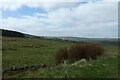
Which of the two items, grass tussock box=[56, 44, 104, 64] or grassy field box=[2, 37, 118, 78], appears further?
grass tussock box=[56, 44, 104, 64]

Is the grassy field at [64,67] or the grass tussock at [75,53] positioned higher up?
the grass tussock at [75,53]

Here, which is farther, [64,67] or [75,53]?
[75,53]

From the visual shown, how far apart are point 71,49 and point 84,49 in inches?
66.3

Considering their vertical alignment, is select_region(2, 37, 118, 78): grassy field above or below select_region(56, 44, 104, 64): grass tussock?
below

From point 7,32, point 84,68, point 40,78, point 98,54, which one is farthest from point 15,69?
point 7,32

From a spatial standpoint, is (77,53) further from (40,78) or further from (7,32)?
(7,32)

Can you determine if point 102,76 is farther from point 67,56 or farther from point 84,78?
point 67,56

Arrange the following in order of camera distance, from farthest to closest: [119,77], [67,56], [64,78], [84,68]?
[67,56] → [84,68] → [119,77] → [64,78]

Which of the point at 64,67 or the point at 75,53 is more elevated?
the point at 75,53

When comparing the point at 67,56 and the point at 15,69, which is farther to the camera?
the point at 67,56

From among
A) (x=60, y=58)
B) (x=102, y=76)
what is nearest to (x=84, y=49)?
(x=60, y=58)

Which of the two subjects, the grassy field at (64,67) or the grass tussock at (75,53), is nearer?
the grassy field at (64,67)

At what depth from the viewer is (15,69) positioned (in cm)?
2200

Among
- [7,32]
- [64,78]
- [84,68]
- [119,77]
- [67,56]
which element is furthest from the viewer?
[7,32]
